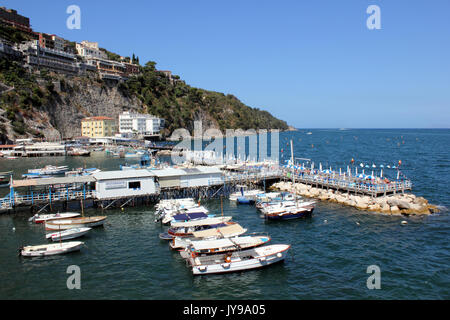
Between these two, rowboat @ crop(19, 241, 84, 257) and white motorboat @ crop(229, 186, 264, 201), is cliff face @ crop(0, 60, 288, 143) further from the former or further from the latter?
rowboat @ crop(19, 241, 84, 257)

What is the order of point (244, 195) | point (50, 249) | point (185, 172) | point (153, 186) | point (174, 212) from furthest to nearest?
point (185, 172) < point (244, 195) < point (153, 186) < point (174, 212) < point (50, 249)

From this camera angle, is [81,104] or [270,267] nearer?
[270,267]

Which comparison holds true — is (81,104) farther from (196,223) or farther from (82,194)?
(196,223)

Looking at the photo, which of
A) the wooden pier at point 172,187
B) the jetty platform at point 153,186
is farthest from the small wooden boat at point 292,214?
the wooden pier at point 172,187

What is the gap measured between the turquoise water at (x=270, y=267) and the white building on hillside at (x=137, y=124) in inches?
4642

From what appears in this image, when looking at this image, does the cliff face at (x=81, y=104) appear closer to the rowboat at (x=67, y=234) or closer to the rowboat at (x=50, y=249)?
the rowboat at (x=67, y=234)

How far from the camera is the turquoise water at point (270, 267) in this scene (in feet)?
80.6

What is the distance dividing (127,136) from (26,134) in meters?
42.6

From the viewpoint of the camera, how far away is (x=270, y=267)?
2856 centimetres

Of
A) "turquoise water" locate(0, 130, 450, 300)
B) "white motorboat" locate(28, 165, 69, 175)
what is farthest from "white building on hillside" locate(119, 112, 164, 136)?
"turquoise water" locate(0, 130, 450, 300)

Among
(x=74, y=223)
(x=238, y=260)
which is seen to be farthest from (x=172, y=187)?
(x=238, y=260)

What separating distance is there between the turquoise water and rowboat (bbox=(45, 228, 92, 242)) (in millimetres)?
958

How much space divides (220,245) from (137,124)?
137 m

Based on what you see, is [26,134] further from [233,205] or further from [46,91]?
[233,205]
